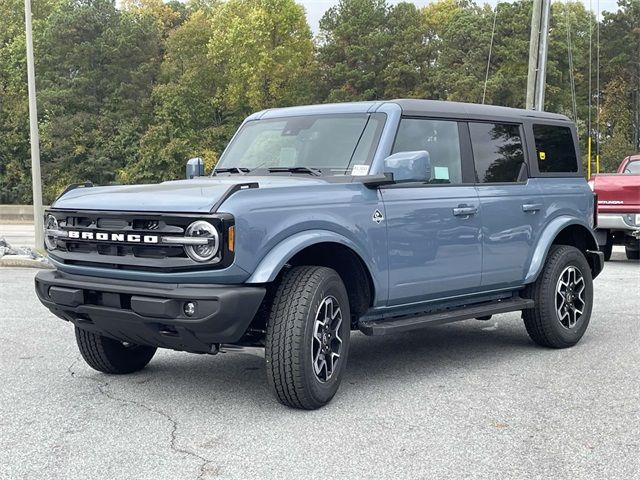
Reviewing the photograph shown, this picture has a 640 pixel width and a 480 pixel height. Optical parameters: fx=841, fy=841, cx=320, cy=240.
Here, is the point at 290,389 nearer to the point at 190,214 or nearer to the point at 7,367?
the point at 190,214

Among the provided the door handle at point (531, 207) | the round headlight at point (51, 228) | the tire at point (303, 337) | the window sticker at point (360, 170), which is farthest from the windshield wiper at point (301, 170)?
the door handle at point (531, 207)

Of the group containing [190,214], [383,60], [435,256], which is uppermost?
[383,60]

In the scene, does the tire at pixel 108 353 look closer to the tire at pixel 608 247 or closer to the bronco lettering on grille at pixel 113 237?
the bronco lettering on grille at pixel 113 237

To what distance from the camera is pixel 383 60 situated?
5869 centimetres

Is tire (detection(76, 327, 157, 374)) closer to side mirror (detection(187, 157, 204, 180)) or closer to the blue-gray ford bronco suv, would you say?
the blue-gray ford bronco suv

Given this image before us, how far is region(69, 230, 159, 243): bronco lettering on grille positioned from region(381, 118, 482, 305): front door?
5.39 feet

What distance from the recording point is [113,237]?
5.01 meters

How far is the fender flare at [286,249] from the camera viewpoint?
479 cm

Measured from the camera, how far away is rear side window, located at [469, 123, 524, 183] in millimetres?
6668

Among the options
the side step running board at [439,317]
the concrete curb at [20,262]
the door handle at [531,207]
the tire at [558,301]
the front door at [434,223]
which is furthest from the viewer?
the concrete curb at [20,262]

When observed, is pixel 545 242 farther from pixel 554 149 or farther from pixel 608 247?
pixel 608 247

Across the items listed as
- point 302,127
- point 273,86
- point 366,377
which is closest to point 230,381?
point 366,377

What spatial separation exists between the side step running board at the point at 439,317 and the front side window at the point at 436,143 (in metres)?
0.98

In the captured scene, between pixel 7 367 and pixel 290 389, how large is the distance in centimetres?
265
